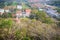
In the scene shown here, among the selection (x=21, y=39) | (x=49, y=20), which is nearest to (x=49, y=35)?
(x=49, y=20)

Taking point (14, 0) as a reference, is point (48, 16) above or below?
below

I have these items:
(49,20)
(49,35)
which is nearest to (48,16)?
(49,20)

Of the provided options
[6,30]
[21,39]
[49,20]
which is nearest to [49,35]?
[49,20]

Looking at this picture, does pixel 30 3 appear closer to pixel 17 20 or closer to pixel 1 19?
pixel 17 20

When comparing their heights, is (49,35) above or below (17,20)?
below

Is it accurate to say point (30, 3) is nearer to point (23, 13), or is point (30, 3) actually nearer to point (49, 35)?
point (23, 13)

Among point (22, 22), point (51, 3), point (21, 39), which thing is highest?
point (51, 3)

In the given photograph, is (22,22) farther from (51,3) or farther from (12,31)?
(51,3)
